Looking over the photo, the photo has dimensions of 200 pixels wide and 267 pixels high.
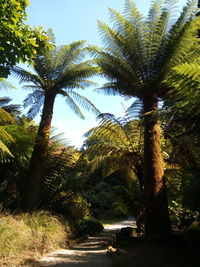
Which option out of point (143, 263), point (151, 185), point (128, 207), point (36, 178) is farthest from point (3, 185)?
point (143, 263)

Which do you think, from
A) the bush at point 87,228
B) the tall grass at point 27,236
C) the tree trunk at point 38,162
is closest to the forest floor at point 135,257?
the tall grass at point 27,236

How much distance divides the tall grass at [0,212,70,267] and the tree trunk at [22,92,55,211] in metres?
0.41

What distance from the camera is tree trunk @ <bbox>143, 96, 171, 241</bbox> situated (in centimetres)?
372

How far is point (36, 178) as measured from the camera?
5.12 metres

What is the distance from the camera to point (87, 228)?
6254 millimetres

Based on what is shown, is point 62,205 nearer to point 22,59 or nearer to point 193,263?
point 193,263

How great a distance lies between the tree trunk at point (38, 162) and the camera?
4930 mm

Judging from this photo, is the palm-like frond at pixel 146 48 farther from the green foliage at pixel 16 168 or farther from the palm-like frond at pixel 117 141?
the green foliage at pixel 16 168

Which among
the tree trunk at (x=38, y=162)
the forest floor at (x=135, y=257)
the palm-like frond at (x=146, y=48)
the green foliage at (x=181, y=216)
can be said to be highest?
the palm-like frond at (x=146, y=48)

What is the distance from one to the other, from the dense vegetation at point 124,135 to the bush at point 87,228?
0.04 m

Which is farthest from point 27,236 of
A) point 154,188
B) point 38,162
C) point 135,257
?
point 154,188

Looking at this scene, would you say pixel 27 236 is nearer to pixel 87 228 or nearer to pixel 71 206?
pixel 71 206

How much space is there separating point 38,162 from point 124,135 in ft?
7.77

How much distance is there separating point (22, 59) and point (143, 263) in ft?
9.32
